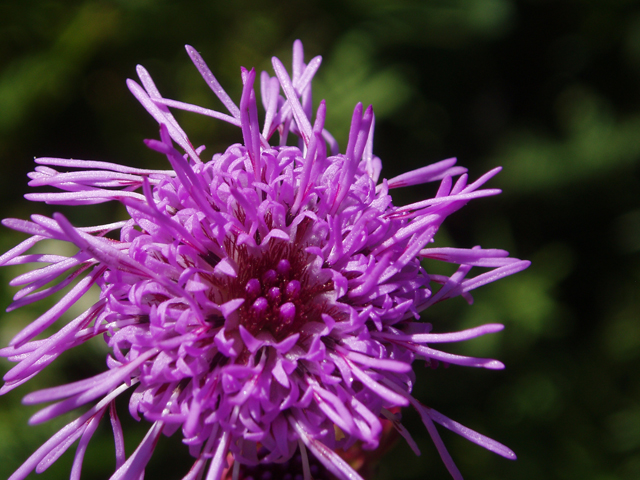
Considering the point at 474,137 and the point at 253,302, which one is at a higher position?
the point at 253,302

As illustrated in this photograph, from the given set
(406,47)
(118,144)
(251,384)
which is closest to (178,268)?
(251,384)

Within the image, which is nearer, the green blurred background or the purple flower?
the purple flower

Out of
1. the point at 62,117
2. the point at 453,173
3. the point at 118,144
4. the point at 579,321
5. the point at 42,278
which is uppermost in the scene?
the point at 62,117

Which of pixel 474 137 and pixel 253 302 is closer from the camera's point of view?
pixel 253 302

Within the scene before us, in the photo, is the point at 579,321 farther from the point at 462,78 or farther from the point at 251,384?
the point at 251,384

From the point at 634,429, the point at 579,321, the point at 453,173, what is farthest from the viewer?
the point at 579,321
